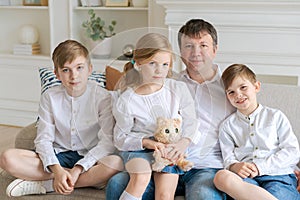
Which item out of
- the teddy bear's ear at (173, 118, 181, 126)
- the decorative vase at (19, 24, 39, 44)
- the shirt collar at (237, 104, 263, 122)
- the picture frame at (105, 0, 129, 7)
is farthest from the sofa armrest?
the decorative vase at (19, 24, 39, 44)

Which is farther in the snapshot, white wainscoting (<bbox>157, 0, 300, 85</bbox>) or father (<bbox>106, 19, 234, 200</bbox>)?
white wainscoting (<bbox>157, 0, 300, 85</bbox>)

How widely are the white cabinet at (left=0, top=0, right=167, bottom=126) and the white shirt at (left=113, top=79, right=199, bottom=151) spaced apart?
2046 millimetres

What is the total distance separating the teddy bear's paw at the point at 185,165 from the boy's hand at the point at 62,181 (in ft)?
1.49

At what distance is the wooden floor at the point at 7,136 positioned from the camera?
3.88 metres

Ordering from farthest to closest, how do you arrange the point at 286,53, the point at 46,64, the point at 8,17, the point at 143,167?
1. the point at 8,17
2. the point at 46,64
3. the point at 286,53
4. the point at 143,167

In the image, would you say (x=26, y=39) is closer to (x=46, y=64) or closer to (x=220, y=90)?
(x=46, y=64)

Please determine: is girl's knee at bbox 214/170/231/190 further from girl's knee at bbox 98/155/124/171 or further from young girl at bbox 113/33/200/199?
girl's knee at bbox 98/155/124/171

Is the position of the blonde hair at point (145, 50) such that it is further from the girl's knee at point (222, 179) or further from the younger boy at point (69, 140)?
the girl's knee at point (222, 179)

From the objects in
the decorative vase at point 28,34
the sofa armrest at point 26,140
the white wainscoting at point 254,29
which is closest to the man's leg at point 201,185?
the sofa armrest at point 26,140

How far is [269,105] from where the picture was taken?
2.20m

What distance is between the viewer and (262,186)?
73.7 inches

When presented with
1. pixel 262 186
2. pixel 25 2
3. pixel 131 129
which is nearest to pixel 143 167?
pixel 131 129

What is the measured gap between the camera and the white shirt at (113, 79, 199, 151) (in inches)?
68.7

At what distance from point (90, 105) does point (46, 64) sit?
245cm
